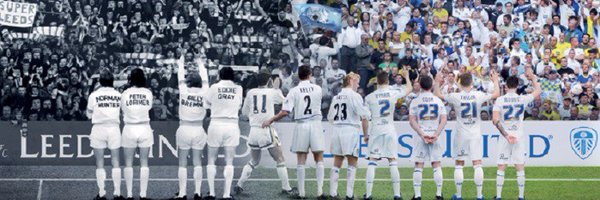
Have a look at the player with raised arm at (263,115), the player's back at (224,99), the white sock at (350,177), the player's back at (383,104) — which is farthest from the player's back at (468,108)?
the player's back at (224,99)

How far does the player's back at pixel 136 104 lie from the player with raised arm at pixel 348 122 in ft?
9.80

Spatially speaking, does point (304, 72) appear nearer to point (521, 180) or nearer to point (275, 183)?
point (521, 180)

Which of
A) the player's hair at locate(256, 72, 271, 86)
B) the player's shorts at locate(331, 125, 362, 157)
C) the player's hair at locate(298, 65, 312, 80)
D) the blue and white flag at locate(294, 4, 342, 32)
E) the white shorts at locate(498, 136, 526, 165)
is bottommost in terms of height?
the white shorts at locate(498, 136, 526, 165)

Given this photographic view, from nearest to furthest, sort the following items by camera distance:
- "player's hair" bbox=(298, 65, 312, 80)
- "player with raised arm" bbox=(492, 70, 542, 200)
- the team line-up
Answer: the team line-up → "player's hair" bbox=(298, 65, 312, 80) → "player with raised arm" bbox=(492, 70, 542, 200)

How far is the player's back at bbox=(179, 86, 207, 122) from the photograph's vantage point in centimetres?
2262

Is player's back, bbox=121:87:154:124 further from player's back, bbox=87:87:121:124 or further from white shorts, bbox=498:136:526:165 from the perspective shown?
white shorts, bbox=498:136:526:165

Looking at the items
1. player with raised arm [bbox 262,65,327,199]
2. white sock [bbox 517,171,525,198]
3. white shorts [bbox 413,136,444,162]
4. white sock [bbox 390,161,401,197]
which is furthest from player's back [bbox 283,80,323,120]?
white sock [bbox 517,171,525,198]

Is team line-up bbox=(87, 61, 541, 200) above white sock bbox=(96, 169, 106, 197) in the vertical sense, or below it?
above

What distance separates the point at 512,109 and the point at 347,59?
9.07 meters

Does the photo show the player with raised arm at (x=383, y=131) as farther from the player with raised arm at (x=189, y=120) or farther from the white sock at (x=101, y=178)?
the white sock at (x=101, y=178)

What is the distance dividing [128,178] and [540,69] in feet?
43.0

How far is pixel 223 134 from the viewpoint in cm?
2258

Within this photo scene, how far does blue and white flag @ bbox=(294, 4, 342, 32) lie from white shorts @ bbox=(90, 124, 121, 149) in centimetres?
1085

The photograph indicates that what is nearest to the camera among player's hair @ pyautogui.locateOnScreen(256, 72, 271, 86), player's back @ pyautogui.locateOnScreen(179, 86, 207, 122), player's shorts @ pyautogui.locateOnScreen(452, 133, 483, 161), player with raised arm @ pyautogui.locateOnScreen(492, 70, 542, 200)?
player's back @ pyautogui.locateOnScreen(179, 86, 207, 122)
